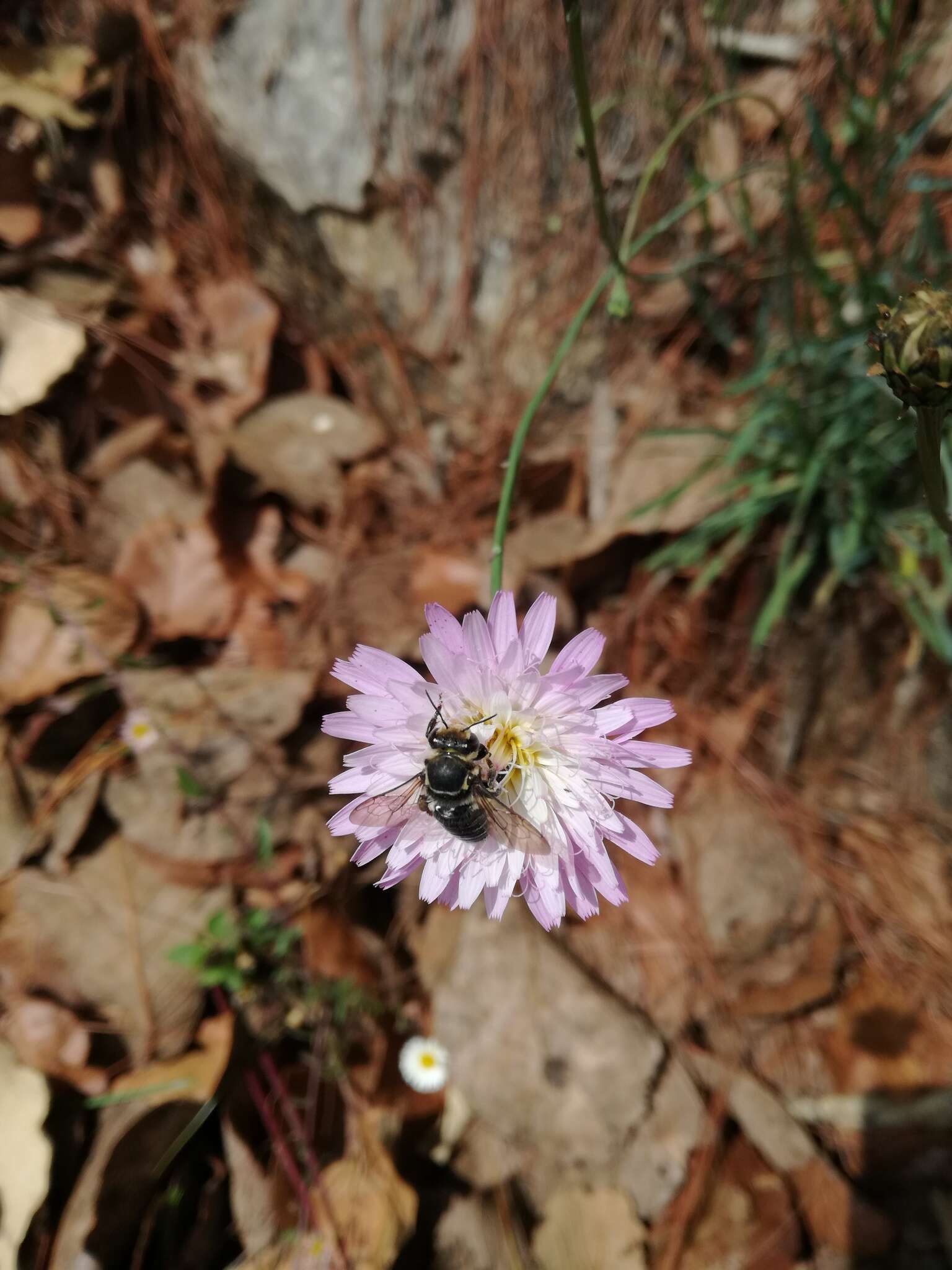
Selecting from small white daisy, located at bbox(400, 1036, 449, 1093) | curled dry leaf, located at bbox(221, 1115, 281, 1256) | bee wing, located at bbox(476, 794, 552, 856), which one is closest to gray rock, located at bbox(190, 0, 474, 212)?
bee wing, located at bbox(476, 794, 552, 856)

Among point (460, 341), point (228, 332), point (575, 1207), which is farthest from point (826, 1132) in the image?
point (228, 332)

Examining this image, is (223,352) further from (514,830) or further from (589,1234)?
(589,1234)

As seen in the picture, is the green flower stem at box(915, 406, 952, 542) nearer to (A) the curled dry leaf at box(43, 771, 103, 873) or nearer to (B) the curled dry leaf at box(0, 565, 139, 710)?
(B) the curled dry leaf at box(0, 565, 139, 710)

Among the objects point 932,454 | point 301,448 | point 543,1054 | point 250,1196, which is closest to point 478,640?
point 932,454

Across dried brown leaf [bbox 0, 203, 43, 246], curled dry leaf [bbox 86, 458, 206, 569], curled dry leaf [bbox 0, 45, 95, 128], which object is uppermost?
curled dry leaf [bbox 0, 45, 95, 128]

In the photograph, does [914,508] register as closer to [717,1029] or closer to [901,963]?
[901,963]

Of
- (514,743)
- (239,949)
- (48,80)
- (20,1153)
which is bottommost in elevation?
(20,1153)

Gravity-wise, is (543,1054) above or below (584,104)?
below
